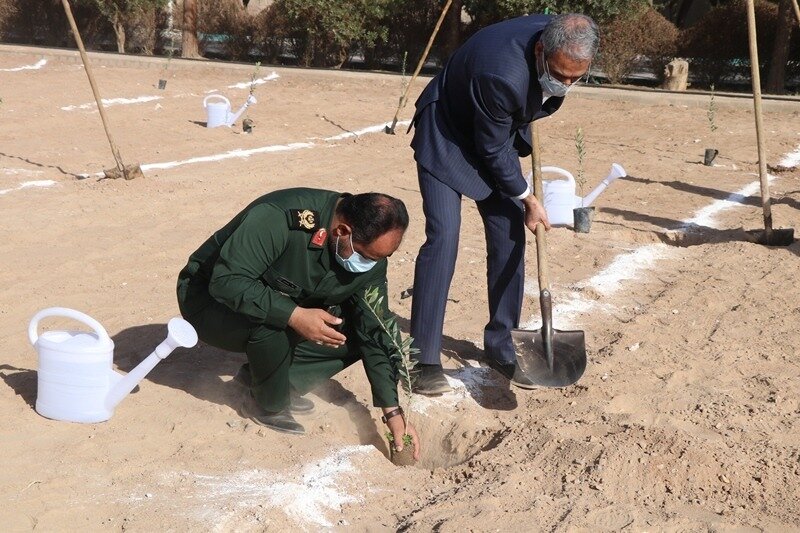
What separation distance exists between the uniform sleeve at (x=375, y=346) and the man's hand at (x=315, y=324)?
0.94 feet

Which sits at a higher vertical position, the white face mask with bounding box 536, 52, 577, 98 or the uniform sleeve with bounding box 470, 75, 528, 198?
the white face mask with bounding box 536, 52, 577, 98

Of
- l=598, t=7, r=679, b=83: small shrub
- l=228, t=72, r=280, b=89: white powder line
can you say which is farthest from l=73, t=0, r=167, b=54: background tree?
l=598, t=7, r=679, b=83: small shrub

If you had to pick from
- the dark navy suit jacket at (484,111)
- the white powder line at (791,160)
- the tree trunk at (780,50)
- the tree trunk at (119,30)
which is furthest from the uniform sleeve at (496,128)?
the tree trunk at (119,30)

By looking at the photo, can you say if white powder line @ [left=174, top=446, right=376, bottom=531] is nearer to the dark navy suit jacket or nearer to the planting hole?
the planting hole

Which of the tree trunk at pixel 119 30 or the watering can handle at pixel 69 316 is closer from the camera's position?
the watering can handle at pixel 69 316

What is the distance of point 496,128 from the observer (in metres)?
4.25

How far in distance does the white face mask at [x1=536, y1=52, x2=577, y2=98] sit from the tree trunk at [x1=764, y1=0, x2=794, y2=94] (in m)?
14.7

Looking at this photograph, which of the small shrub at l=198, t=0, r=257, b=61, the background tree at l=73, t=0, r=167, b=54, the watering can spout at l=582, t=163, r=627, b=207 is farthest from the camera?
the small shrub at l=198, t=0, r=257, b=61

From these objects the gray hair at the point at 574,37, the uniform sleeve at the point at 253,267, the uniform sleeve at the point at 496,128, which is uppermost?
the gray hair at the point at 574,37

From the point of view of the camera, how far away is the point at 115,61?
1883cm

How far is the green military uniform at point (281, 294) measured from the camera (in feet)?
12.5

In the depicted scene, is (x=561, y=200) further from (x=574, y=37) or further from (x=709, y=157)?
(x=574, y=37)

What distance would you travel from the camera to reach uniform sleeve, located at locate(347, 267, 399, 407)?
4090mm

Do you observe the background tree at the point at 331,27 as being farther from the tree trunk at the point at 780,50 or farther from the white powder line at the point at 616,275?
the white powder line at the point at 616,275
